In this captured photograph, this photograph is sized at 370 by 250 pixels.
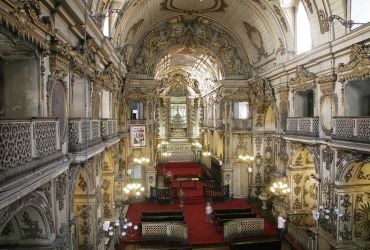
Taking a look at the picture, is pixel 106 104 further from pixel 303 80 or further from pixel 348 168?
pixel 348 168

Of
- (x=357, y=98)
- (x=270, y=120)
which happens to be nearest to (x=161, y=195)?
(x=270, y=120)

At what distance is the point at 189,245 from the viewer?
47.4ft

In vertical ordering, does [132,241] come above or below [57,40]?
below

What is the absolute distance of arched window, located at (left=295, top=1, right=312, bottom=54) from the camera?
1505 centimetres

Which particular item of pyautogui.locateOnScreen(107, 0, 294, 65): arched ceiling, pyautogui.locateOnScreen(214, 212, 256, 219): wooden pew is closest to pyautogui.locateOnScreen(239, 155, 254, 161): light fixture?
pyautogui.locateOnScreen(214, 212, 256, 219): wooden pew

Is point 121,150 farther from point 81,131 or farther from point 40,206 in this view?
point 40,206

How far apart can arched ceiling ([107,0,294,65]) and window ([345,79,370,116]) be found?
531cm

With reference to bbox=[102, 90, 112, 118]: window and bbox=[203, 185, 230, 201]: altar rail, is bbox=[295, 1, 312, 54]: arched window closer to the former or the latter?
bbox=[102, 90, 112, 118]: window

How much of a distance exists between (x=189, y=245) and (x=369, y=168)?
27.5 feet

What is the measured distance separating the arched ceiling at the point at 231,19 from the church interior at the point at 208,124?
13 cm

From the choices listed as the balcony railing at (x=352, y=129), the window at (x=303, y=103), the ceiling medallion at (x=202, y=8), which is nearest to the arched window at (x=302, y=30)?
the window at (x=303, y=103)

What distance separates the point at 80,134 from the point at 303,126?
1045 cm

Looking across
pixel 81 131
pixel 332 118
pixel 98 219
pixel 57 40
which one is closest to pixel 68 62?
pixel 57 40

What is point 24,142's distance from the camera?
505 cm
